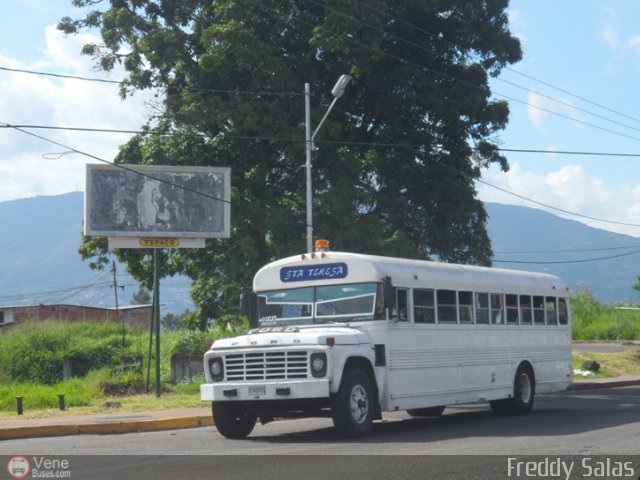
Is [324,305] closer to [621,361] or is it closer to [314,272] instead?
[314,272]

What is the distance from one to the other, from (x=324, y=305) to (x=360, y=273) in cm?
80

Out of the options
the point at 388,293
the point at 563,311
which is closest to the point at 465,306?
the point at 388,293

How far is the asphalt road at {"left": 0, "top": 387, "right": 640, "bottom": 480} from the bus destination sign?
7.97 ft

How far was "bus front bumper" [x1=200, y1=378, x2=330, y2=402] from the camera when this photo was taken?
14695 mm

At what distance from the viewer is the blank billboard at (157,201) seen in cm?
Answer: 2789

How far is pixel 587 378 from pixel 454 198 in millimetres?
7141

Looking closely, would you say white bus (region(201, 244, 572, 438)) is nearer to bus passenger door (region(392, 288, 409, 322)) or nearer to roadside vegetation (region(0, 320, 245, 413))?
bus passenger door (region(392, 288, 409, 322))

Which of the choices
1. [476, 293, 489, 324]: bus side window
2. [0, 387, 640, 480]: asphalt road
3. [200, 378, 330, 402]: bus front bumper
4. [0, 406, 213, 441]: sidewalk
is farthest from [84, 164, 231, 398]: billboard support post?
[200, 378, 330, 402]: bus front bumper

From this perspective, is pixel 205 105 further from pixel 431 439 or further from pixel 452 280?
pixel 431 439

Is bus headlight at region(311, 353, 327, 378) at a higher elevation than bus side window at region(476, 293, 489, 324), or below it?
below

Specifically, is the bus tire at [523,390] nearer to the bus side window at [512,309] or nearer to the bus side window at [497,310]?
the bus side window at [512,309]

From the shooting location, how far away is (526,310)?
69.1ft

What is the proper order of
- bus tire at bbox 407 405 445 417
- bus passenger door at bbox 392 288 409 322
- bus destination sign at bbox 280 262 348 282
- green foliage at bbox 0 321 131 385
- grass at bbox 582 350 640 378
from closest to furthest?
bus destination sign at bbox 280 262 348 282, bus passenger door at bbox 392 288 409 322, bus tire at bbox 407 405 445 417, grass at bbox 582 350 640 378, green foliage at bbox 0 321 131 385

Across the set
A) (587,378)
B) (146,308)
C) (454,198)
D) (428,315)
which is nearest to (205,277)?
(454,198)
